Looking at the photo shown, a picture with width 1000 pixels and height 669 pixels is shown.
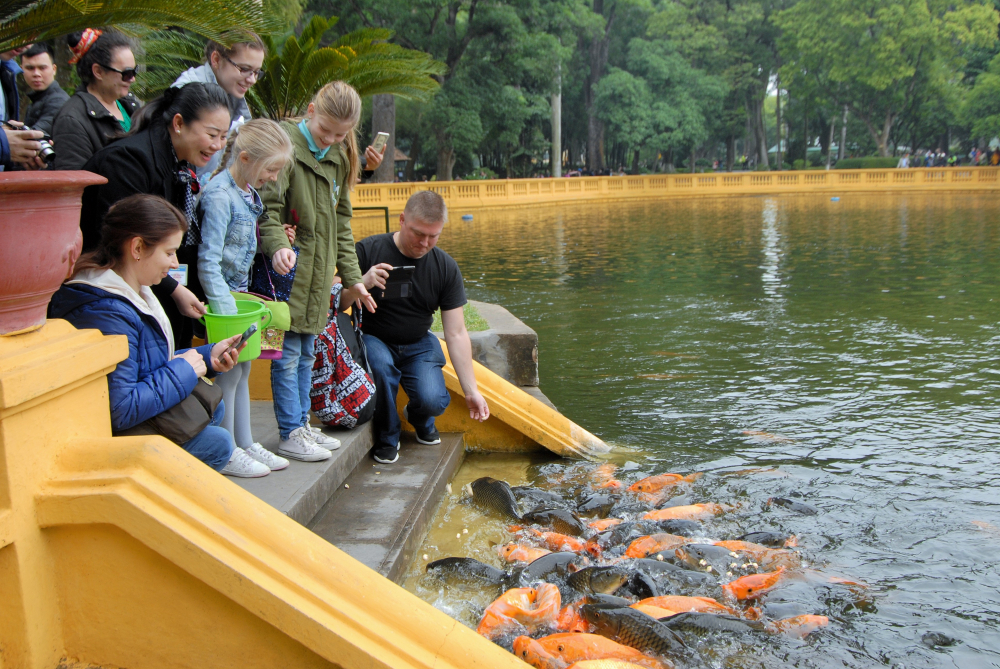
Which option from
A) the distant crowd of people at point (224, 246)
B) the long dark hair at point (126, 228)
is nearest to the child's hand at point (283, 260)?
the distant crowd of people at point (224, 246)

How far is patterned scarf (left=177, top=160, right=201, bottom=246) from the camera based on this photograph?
3.77 meters

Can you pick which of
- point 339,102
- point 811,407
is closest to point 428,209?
point 339,102

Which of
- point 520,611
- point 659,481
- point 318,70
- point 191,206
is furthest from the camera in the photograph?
point 318,70

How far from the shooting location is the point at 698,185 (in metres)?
40.7

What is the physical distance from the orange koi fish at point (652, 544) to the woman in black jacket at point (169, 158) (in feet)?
8.49

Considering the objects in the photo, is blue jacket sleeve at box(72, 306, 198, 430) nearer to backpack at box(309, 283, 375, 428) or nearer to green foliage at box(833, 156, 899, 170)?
backpack at box(309, 283, 375, 428)

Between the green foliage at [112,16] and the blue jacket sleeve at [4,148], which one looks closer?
the blue jacket sleeve at [4,148]

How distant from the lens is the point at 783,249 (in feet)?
60.3

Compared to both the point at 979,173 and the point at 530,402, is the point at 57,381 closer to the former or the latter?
the point at 530,402

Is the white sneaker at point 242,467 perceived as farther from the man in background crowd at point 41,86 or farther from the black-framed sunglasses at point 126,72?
the man in background crowd at point 41,86

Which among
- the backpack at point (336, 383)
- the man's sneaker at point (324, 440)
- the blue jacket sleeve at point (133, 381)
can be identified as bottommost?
the man's sneaker at point (324, 440)

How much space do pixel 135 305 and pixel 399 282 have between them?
232 cm

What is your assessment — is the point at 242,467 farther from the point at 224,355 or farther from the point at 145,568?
the point at 145,568

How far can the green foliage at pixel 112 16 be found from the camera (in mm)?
3963
